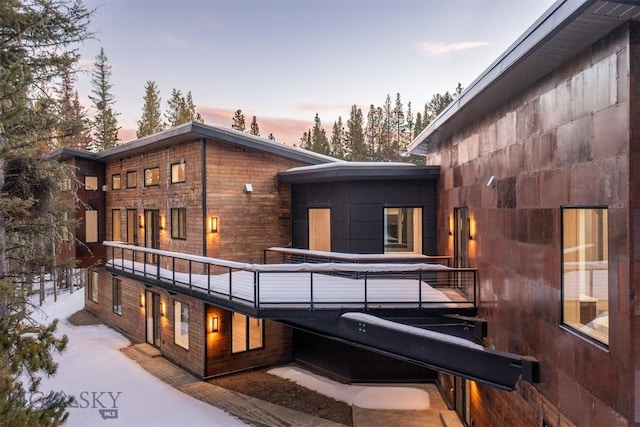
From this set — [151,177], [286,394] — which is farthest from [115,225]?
[286,394]

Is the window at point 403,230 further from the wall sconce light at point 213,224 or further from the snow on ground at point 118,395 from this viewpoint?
the snow on ground at point 118,395

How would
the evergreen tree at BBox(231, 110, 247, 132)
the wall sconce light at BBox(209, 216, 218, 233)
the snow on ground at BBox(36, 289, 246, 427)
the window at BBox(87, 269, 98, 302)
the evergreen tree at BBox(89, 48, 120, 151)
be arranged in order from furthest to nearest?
the evergreen tree at BBox(231, 110, 247, 132)
the evergreen tree at BBox(89, 48, 120, 151)
the window at BBox(87, 269, 98, 302)
the wall sconce light at BBox(209, 216, 218, 233)
the snow on ground at BBox(36, 289, 246, 427)

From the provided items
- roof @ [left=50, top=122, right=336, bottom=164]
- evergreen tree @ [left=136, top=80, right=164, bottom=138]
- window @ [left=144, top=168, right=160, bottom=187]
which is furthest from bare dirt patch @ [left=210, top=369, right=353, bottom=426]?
evergreen tree @ [left=136, top=80, right=164, bottom=138]

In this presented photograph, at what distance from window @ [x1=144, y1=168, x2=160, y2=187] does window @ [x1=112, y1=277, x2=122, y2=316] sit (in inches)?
188

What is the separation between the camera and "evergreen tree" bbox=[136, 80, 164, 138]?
35625 mm

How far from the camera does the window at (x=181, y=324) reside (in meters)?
12.1

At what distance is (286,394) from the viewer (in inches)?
417

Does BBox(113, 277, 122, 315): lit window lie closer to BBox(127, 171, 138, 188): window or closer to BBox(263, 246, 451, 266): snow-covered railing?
BBox(127, 171, 138, 188): window

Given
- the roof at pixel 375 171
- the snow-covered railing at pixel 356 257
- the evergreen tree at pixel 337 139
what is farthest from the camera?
the evergreen tree at pixel 337 139

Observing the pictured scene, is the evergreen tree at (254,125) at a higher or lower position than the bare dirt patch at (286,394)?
higher

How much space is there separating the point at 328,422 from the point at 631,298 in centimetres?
724

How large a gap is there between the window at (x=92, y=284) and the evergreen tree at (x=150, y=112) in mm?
19429

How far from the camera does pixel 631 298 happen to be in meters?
3.73

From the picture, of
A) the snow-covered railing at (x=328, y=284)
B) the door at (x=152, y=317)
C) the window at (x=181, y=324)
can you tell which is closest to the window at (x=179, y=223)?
the snow-covered railing at (x=328, y=284)
